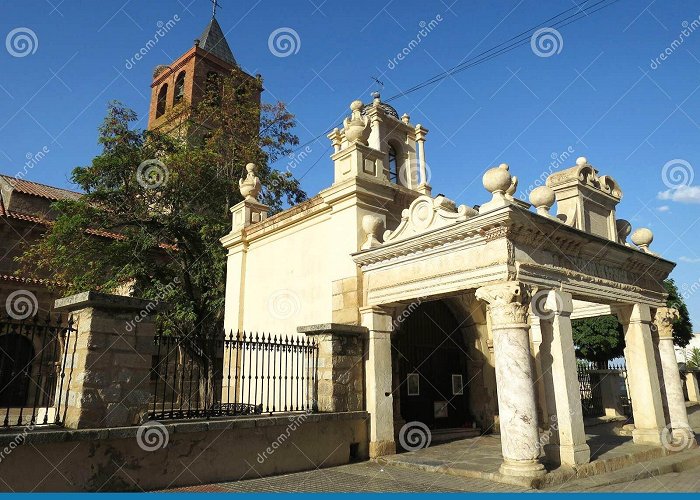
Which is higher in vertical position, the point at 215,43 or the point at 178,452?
the point at 215,43

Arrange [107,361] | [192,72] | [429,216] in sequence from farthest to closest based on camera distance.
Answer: [192,72] → [429,216] → [107,361]

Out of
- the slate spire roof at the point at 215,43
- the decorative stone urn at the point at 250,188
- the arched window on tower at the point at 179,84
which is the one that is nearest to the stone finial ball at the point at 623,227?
the decorative stone urn at the point at 250,188

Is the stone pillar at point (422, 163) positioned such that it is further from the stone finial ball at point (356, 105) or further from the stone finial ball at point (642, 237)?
the stone finial ball at point (642, 237)

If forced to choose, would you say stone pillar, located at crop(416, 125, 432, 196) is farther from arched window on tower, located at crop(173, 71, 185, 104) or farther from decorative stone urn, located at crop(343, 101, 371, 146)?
arched window on tower, located at crop(173, 71, 185, 104)

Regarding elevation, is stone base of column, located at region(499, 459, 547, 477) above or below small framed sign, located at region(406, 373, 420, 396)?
below

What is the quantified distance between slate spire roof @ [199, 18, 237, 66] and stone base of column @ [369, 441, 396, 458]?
31960mm

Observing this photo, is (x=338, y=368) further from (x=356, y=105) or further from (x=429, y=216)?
(x=356, y=105)

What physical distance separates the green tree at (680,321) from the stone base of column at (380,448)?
1914 cm

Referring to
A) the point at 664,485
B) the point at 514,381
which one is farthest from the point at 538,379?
the point at 514,381

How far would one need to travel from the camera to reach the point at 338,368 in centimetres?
903

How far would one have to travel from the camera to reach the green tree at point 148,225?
1507 cm

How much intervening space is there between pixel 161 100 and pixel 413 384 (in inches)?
1255

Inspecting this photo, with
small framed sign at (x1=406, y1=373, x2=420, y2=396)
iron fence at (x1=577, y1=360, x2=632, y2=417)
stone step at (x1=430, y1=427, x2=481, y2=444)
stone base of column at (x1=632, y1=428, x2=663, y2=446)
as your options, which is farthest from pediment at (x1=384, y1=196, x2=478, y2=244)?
iron fence at (x1=577, y1=360, x2=632, y2=417)

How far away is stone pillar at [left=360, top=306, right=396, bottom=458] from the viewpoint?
30.1 ft
